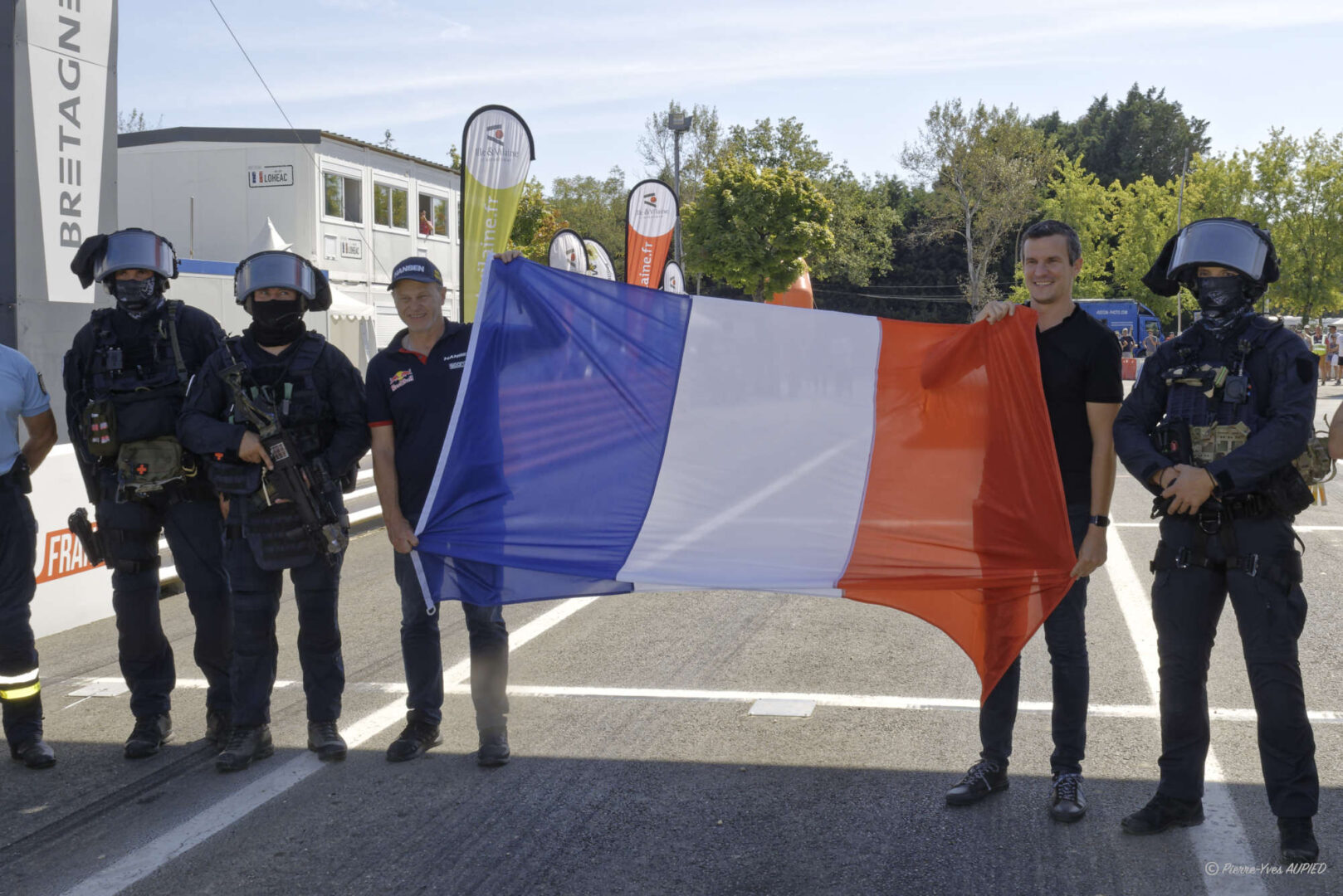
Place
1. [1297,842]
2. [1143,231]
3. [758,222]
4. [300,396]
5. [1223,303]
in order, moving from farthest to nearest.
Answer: [1143,231] < [758,222] < [300,396] < [1223,303] < [1297,842]

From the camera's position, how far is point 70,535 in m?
8.43

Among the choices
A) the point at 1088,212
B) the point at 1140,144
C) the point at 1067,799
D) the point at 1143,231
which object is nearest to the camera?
the point at 1067,799

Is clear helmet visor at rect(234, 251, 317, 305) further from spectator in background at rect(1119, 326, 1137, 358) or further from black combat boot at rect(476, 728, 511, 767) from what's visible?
spectator in background at rect(1119, 326, 1137, 358)

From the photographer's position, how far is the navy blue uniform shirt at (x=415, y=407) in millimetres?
5484

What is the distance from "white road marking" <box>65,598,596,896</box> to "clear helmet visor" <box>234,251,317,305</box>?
2116mm

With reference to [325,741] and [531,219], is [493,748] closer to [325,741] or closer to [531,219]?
[325,741]

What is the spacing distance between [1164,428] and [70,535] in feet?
23.7

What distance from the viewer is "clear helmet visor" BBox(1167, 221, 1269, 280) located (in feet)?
14.6

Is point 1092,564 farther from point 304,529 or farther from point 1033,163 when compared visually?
point 1033,163

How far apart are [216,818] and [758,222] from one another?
47145mm

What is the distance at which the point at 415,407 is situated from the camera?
5480 mm

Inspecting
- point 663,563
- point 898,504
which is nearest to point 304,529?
point 663,563

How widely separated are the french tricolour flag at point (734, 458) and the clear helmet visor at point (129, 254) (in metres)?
1.76

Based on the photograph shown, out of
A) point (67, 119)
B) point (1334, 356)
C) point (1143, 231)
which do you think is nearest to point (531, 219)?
point (1334, 356)
